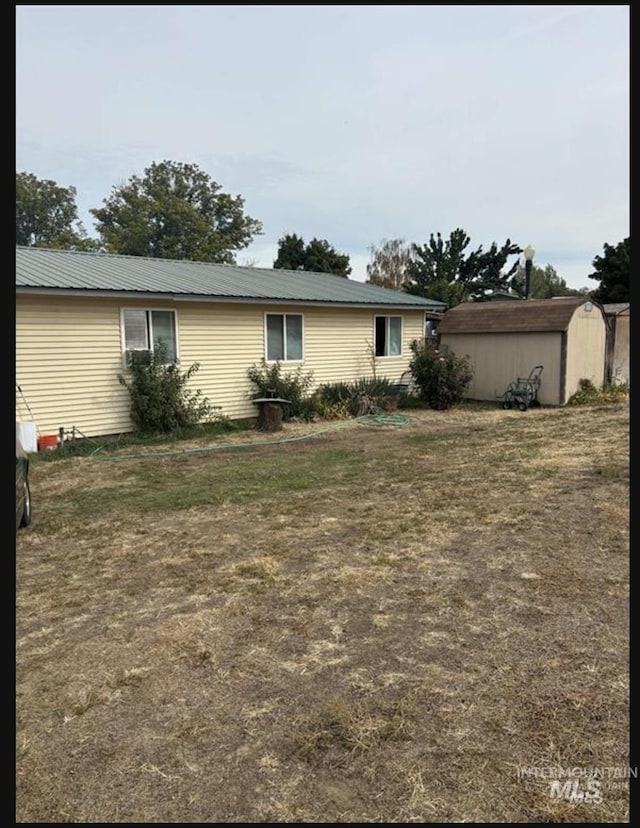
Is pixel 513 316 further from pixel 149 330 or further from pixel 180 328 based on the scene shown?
pixel 149 330

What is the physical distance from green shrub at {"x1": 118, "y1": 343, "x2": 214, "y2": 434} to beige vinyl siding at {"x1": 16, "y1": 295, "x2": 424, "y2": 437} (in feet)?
0.93

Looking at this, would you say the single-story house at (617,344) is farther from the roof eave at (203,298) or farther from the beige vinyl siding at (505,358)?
the roof eave at (203,298)

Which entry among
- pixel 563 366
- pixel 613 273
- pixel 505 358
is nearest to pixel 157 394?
→ pixel 505 358

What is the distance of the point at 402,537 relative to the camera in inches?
197

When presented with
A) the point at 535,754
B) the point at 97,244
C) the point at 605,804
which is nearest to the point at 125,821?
the point at 535,754

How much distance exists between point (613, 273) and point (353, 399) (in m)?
20.6

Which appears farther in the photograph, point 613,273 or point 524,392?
point 613,273

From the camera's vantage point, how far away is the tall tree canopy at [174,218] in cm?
4031

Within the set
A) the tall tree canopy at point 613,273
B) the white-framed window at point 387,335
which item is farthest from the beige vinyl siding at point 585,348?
the tall tree canopy at point 613,273

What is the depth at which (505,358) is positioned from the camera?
15.0 m

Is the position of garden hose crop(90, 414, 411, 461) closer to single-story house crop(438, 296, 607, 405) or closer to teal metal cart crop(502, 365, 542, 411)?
teal metal cart crop(502, 365, 542, 411)

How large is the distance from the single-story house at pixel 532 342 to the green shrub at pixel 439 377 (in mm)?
1113

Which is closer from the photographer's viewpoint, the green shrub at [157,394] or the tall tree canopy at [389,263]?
the green shrub at [157,394]

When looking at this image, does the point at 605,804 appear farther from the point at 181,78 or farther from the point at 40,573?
the point at 181,78
